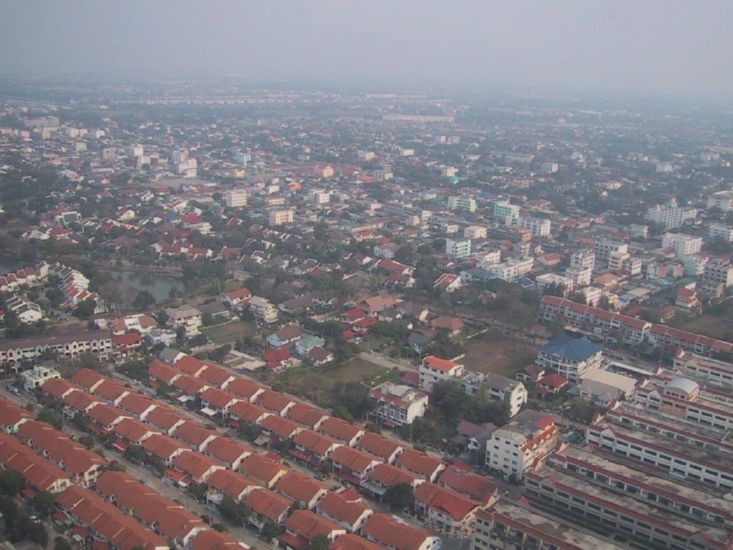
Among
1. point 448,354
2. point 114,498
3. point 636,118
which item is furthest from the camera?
point 636,118

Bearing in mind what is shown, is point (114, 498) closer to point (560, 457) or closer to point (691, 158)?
point (560, 457)

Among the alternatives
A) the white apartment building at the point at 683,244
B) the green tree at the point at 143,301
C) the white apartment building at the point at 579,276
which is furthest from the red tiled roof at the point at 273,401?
the white apartment building at the point at 683,244

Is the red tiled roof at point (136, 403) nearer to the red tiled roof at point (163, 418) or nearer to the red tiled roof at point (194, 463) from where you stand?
the red tiled roof at point (163, 418)

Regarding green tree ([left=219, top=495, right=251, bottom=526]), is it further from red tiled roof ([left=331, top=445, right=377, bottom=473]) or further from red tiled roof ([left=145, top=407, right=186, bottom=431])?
red tiled roof ([left=145, top=407, right=186, bottom=431])

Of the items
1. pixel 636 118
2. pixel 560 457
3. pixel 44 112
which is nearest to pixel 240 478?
pixel 560 457

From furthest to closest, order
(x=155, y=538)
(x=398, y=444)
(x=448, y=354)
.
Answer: (x=448, y=354)
(x=398, y=444)
(x=155, y=538)

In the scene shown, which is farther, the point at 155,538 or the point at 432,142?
the point at 432,142
